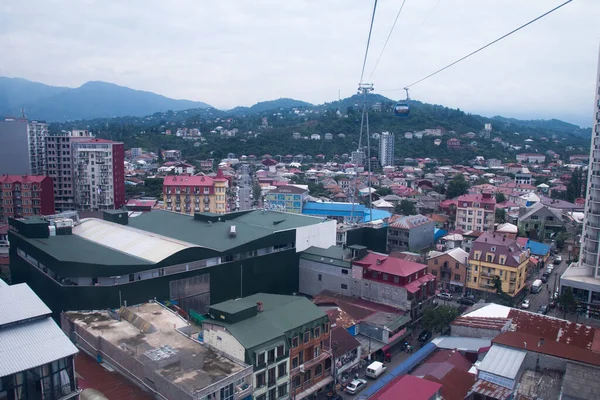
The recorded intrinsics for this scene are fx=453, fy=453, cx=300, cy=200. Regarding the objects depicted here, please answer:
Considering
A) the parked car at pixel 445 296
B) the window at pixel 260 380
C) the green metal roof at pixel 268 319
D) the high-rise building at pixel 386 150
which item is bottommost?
the parked car at pixel 445 296

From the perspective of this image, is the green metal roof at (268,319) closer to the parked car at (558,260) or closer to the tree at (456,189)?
the parked car at (558,260)

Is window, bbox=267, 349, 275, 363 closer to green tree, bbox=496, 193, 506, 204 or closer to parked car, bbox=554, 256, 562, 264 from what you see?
parked car, bbox=554, 256, 562, 264

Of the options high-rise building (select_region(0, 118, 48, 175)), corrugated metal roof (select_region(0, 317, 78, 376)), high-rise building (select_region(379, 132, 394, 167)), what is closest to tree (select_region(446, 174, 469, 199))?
high-rise building (select_region(379, 132, 394, 167))

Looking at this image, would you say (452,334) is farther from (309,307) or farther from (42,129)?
(42,129)

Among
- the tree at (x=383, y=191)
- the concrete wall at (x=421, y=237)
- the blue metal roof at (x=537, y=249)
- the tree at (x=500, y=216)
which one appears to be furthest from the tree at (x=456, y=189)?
the blue metal roof at (x=537, y=249)

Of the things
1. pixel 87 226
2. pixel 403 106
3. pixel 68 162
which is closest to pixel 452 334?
pixel 403 106

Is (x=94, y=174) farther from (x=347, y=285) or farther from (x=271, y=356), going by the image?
(x=271, y=356)
